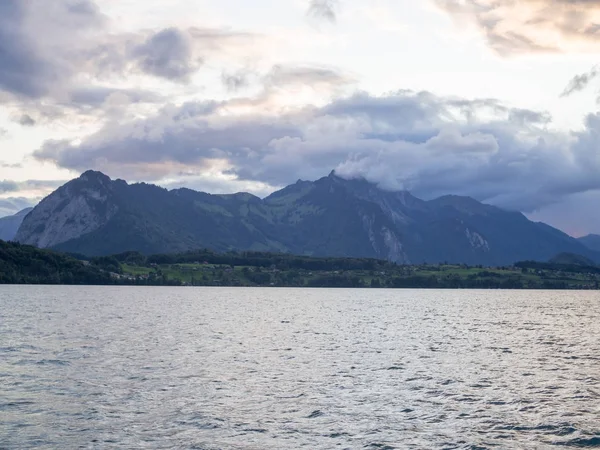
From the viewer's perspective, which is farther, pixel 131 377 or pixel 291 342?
pixel 291 342

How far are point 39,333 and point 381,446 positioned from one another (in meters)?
90.6

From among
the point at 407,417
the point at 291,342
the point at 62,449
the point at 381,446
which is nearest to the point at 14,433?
the point at 62,449

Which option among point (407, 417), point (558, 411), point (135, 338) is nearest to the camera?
point (407, 417)

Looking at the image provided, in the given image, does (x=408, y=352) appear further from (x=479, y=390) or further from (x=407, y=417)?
(x=407, y=417)

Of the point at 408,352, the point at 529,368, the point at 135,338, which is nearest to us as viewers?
the point at 529,368

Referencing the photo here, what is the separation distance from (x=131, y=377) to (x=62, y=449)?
29116 mm

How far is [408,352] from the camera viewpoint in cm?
10588

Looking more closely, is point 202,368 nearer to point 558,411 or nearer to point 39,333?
point 558,411

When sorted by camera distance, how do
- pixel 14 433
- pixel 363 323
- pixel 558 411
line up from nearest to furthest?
pixel 14 433, pixel 558 411, pixel 363 323

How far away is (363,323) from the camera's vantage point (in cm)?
17538

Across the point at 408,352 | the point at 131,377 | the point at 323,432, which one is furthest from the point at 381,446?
the point at 408,352

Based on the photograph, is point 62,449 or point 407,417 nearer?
point 62,449

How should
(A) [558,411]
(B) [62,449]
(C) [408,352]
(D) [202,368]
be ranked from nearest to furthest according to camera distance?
(B) [62,449] < (A) [558,411] < (D) [202,368] < (C) [408,352]

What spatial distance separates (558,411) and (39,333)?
93705 mm
